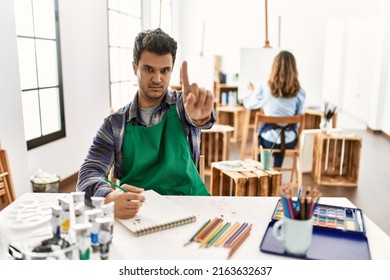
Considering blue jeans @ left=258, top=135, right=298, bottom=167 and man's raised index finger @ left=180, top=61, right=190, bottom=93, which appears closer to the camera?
man's raised index finger @ left=180, top=61, right=190, bottom=93

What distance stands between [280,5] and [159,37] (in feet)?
16.9

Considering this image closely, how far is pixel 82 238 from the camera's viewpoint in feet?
2.73

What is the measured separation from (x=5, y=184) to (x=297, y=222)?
1158mm

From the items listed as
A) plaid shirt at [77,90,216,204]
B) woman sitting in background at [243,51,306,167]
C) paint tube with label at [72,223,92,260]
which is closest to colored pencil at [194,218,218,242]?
paint tube with label at [72,223,92,260]

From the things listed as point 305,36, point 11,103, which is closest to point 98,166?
point 11,103

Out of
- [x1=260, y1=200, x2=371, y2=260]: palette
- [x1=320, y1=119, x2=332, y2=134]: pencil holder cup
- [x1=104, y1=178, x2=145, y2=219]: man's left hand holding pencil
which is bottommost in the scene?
[x1=320, y1=119, x2=332, y2=134]: pencil holder cup

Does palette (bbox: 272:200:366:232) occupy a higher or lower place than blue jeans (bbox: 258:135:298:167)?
higher

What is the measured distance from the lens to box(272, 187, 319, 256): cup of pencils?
88 cm

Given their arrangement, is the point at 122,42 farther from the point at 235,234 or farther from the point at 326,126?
the point at 235,234

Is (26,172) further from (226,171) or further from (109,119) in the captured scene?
(109,119)

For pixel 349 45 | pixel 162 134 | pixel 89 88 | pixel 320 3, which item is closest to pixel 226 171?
pixel 162 134

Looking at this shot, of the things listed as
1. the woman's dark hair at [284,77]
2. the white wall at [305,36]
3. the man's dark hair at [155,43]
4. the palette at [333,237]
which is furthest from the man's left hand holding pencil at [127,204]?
the white wall at [305,36]

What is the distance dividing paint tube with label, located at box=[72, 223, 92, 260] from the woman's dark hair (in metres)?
2.72

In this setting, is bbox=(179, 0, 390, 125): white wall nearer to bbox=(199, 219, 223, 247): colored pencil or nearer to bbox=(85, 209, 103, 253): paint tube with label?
bbox=(199, 219, 223, 247): colored pencil
